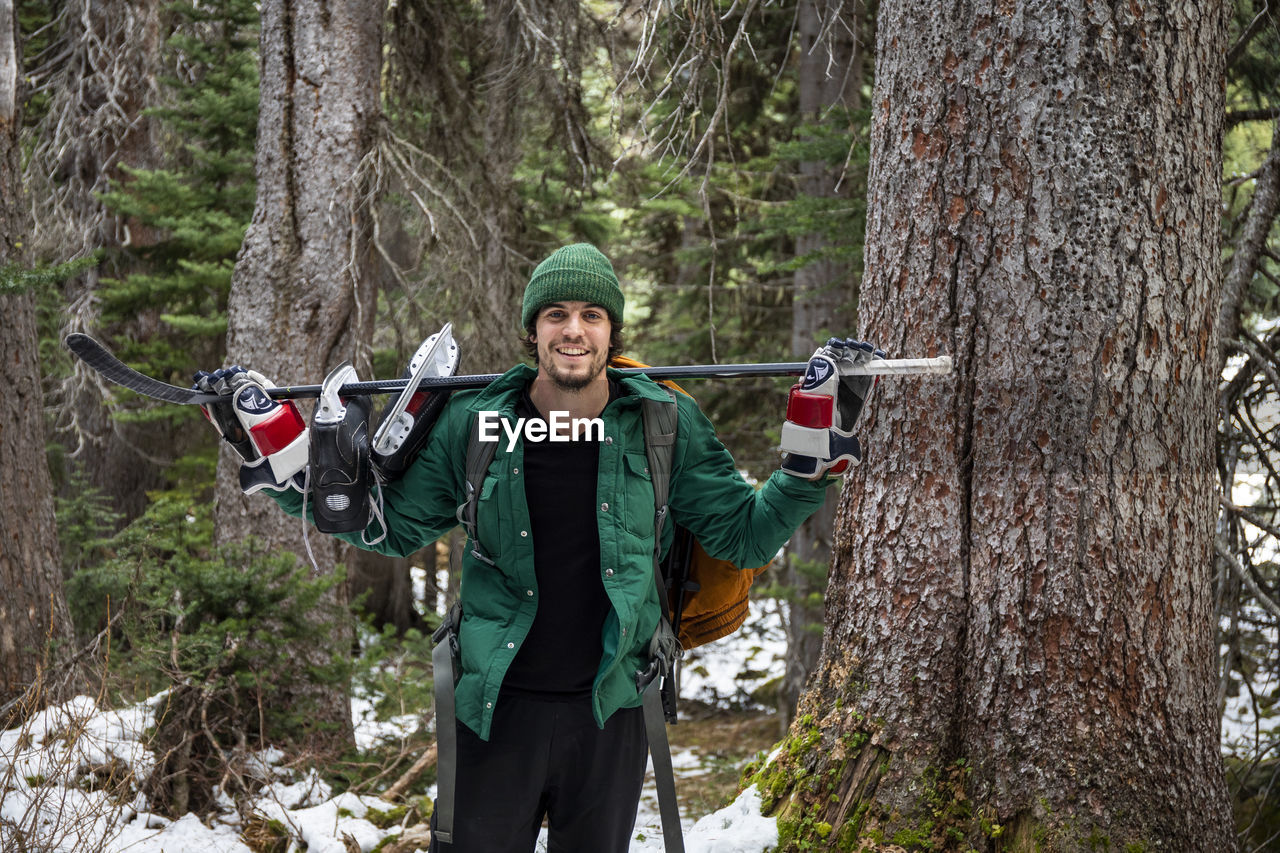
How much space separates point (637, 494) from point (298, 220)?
16.3 ft

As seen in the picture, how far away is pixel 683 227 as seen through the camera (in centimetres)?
1249

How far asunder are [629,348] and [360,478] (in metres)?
10.1

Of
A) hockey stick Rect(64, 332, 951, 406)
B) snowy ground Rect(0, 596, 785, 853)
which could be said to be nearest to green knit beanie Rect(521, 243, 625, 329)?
hockey stick Rect(64, 332, 951, 406)

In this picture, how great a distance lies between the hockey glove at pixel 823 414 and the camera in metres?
2.77

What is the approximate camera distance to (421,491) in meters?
3.03

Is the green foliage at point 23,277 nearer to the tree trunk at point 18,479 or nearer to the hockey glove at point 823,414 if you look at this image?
the tree trunk at point 18,479

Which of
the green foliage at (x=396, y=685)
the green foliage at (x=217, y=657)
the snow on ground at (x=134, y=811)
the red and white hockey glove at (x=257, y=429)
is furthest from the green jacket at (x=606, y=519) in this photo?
the green foliage at (x=396, y=685)

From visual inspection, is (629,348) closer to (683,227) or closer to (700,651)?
(683,227)

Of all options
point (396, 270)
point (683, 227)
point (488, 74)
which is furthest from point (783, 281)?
point (396, 270)

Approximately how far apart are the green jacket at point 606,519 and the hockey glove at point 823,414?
76mm

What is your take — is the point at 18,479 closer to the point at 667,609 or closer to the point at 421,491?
the point at 421,491

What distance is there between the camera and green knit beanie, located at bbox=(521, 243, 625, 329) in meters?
2.91

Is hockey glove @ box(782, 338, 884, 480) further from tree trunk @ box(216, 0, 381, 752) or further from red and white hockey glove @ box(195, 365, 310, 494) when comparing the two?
tree trunk @ box(216, 0, 381, 752)

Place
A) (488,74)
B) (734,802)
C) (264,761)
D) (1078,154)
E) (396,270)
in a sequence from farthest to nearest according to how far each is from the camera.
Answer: (488,74) < (396,270) < (264,761) < (734,802) < (1078,154)
